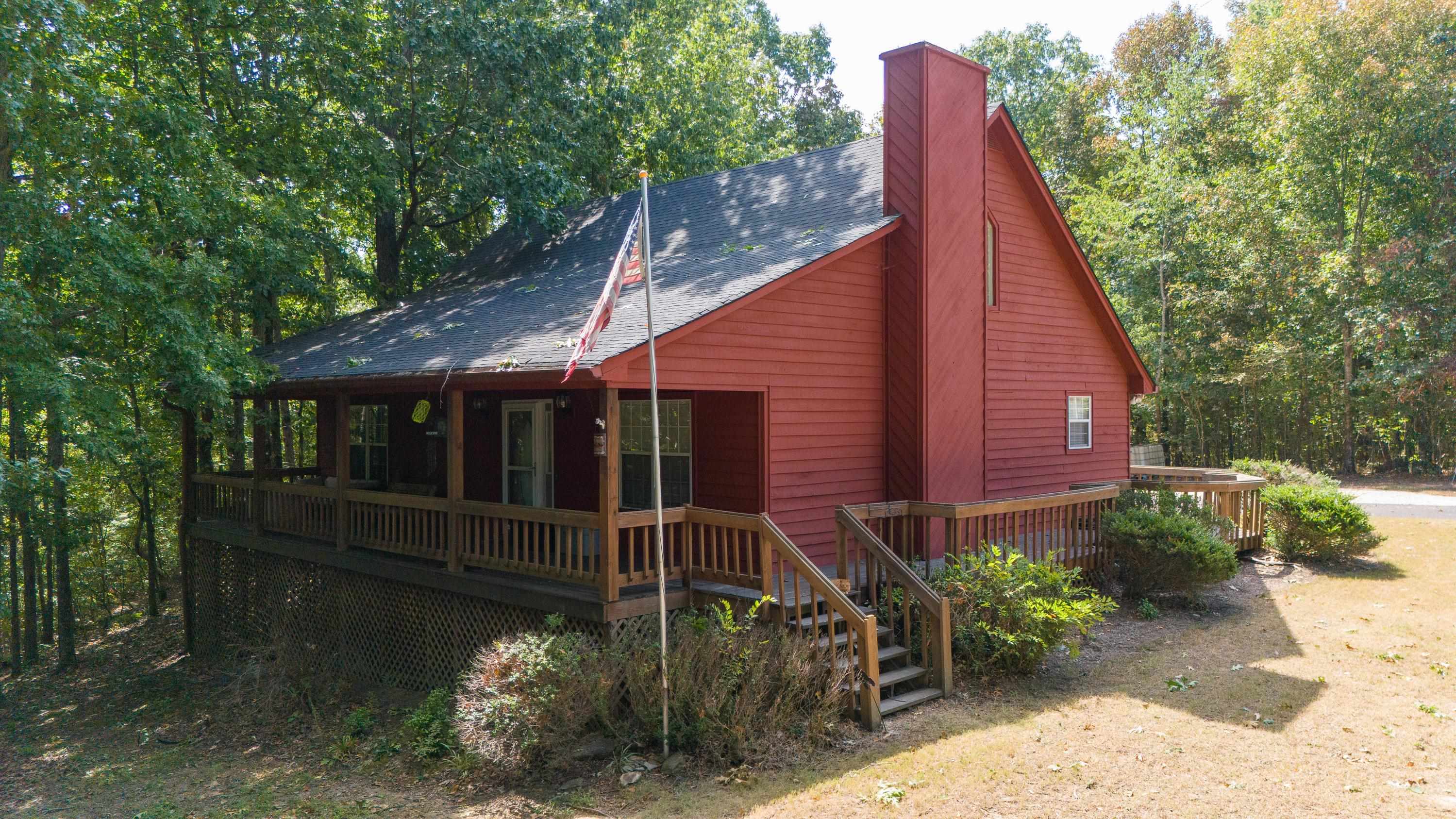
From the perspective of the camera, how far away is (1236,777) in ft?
21.0

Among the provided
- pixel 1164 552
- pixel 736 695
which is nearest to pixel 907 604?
pixel 736 695

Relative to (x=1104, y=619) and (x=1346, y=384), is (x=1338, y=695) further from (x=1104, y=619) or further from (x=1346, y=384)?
(x=1346, y=384)

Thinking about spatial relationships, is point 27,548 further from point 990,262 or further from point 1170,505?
point 1170,505

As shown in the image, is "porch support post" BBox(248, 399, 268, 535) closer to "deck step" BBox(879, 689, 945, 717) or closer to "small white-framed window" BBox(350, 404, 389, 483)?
"small white-framed window" BBox(350, 404, 389, 483)

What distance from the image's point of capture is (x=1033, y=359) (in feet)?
45.3

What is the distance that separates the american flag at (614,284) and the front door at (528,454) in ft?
19.1

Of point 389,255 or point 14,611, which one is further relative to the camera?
point 389,255

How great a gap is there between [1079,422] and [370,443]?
39.8 feet

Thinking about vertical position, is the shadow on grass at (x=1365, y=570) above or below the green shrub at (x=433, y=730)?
above

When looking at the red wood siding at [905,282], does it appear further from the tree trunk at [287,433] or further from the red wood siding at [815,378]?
the tree trunk at [287,433]

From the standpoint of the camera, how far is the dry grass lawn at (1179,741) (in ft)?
20.1

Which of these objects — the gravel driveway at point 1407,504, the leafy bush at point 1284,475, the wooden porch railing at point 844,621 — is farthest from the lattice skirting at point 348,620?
the gravel driveway at point 1407,504

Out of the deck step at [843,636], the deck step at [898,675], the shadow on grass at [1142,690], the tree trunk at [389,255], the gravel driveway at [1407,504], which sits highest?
the tree trunk at [389,255]

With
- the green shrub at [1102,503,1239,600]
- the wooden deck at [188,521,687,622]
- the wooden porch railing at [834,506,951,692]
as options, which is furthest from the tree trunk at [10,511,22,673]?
the green shrub at [1102,503,1239,600]
